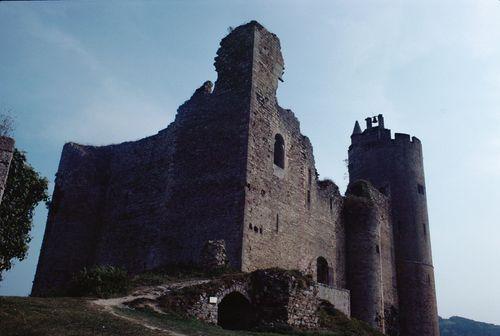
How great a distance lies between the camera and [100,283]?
12547mm

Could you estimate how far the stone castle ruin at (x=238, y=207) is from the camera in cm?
1816

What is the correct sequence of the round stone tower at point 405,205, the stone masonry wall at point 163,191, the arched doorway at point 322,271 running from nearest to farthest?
1. the stone masonry wall at point 163,191
2. the arched doorway at point 322,271
3. the round stone tower at point 405,205

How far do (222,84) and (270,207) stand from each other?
17.8ft

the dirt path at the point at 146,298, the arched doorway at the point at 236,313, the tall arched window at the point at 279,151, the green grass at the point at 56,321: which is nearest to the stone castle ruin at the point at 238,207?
the tall arched window at the point at 279,151

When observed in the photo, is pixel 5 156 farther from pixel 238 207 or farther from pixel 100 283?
pixel 238 207

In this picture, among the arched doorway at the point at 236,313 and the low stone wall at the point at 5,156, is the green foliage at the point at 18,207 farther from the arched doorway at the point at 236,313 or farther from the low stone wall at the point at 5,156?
the low stone wall at the point at 5,156

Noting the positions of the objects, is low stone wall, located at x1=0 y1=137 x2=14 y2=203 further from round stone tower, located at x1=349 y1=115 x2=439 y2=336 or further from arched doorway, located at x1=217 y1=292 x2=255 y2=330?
round stone tower, located at x1=349 y1=115 x2=439 y2=336

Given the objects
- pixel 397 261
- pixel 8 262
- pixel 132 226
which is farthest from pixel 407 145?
pixel 8 262

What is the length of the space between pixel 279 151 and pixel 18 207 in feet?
32.9

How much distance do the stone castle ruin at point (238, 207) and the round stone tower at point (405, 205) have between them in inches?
4.4

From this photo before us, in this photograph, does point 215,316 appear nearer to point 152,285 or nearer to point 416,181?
point 152,285

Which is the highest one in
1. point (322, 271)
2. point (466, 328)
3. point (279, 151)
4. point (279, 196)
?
point (279, 151)

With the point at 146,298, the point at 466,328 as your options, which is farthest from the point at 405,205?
the point at 466,328

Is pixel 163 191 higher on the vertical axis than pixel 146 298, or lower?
higher
